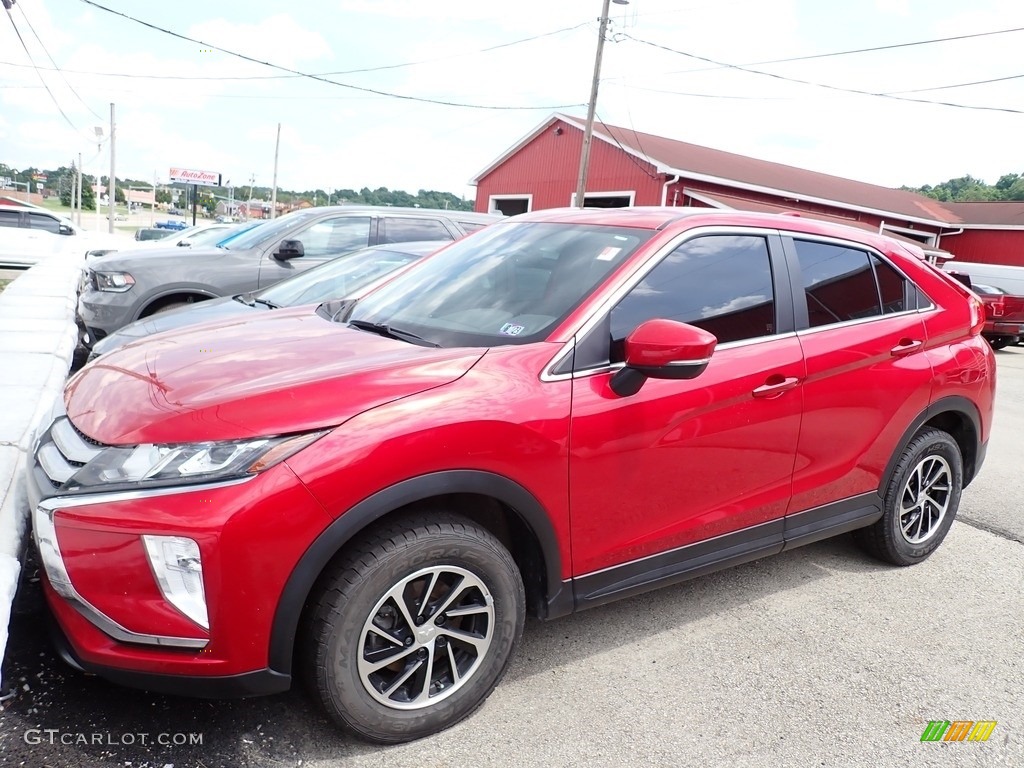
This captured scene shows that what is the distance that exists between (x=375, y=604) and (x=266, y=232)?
20.5 feet

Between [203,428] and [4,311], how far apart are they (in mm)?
7714

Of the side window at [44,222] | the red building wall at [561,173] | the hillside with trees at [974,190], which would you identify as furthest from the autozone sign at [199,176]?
the hillside with trees at [974,190]

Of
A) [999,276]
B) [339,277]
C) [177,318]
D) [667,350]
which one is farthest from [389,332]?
[999,276]

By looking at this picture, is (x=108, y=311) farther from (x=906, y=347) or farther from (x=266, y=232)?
(x=906, y=347)

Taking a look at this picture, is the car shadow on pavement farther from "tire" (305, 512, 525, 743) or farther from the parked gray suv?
the parked gray suv

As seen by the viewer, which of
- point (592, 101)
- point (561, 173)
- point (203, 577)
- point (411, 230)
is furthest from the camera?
point (561, 173)

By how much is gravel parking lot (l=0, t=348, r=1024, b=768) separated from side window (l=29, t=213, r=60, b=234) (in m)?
18.1

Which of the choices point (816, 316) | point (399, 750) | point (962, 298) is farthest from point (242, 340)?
point (962, 298)

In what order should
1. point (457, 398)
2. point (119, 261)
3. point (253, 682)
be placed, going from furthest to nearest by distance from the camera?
point (119, 261) → point (457, 398) → point (253, 682)

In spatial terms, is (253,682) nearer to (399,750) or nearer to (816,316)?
(399,750)

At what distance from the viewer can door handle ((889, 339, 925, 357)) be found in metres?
3.63

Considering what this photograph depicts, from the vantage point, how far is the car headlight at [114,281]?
22.0 ft

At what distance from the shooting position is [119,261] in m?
6.87
